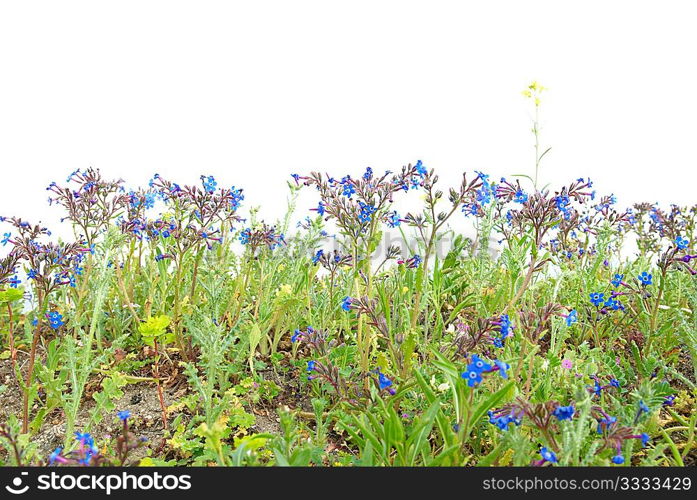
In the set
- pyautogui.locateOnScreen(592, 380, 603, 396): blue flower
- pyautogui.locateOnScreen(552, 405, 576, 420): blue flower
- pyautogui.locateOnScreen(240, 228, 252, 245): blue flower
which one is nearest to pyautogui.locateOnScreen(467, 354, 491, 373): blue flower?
pyautogui.locateOnScreen(552, 405, 576, 420): blue flower

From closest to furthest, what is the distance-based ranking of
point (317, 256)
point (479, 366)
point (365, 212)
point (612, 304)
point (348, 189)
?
1. point (479, 366)
2. point (365, 212)
3. point (348, 189)
4. point (612, 304)
5. point (317, 256)

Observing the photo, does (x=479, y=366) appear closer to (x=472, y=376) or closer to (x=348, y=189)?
(x=472, y=376)

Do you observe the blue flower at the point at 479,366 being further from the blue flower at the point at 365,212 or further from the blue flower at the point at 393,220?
the blue flower at the point at 393,220

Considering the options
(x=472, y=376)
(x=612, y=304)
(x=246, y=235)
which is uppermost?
(x=246, y=235)

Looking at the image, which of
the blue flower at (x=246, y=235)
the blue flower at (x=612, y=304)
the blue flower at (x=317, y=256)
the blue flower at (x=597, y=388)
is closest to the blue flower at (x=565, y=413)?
the blue flower at (x=597, y=388)

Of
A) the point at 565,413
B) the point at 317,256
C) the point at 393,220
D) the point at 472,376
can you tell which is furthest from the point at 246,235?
the point at 565,413

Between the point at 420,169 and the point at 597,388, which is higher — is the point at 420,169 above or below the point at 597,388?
above

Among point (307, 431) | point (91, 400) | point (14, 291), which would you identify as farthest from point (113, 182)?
point (307, 431)

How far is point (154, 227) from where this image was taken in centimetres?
479

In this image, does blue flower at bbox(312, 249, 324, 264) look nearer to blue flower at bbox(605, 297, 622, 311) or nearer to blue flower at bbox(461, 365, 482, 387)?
blue flower at bbox(605, 297, 622, 311)

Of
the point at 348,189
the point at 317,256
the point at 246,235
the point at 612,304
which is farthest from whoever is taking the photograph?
the point at 246,235

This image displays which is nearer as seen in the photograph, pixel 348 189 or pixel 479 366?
pixel 479 366
